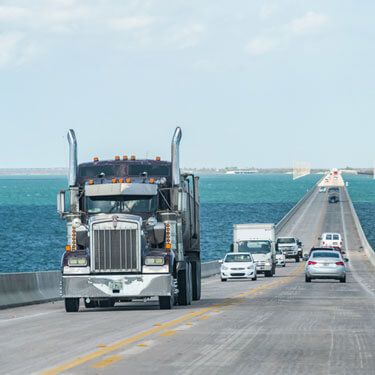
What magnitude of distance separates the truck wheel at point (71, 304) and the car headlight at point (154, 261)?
78.0 inches

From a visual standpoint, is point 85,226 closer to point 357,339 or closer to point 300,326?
point 300,326

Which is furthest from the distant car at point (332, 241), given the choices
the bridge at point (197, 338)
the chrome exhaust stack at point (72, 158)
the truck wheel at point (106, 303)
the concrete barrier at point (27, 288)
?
the chrome exhaust stack at point (72, 158)

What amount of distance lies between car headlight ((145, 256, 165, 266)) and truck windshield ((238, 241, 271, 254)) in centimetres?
3679

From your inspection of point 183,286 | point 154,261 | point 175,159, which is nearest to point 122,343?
point 154,261

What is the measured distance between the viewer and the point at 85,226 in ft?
84.7

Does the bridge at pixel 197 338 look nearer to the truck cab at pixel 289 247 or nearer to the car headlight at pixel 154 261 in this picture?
the car headlight at pixel 154 261

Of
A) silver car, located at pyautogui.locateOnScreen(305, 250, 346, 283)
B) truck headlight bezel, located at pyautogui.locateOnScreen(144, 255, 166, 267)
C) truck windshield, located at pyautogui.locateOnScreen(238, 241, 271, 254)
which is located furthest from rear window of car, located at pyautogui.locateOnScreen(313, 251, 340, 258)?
truck headlight bezel, located at pyautogui.locateOnScreen(144, 255, 166, 267)

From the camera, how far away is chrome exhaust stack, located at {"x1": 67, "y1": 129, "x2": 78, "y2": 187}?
26.8m

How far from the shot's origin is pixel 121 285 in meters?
24.9

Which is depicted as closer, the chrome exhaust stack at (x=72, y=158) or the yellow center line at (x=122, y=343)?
the yellow center line at (x=122, y=343)

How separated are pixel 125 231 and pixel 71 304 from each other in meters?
2.19

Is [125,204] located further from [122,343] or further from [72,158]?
[122,343]

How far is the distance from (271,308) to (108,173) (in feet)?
15.9

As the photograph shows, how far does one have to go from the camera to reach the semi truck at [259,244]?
60656 millimetres
